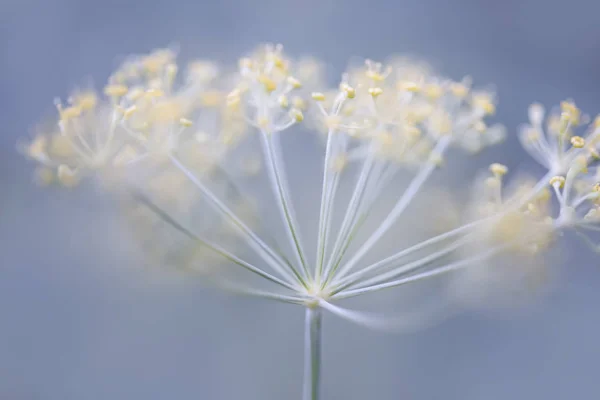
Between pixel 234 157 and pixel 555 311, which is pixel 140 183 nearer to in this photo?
pixel 234 157

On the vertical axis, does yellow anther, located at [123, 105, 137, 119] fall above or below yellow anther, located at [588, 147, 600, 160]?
above

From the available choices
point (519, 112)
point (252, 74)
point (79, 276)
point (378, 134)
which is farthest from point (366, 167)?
point (519, 112)

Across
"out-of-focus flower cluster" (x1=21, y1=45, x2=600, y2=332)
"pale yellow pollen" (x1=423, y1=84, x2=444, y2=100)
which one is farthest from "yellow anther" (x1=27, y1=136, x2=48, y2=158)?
"pale yellow pollen" (x1=423, y1=84, x2=444, y2=100)

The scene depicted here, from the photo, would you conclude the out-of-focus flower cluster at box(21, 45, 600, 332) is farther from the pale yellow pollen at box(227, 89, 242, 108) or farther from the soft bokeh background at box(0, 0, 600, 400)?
the soft bokeh background at box(0, 0, 600, 400)

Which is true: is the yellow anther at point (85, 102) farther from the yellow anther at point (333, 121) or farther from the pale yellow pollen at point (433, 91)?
the pale yellow pollen at point (433, 91)

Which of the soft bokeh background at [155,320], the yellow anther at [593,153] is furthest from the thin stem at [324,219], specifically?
the soft bokeh background at [155,320]

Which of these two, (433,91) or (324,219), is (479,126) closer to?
(433,91)
